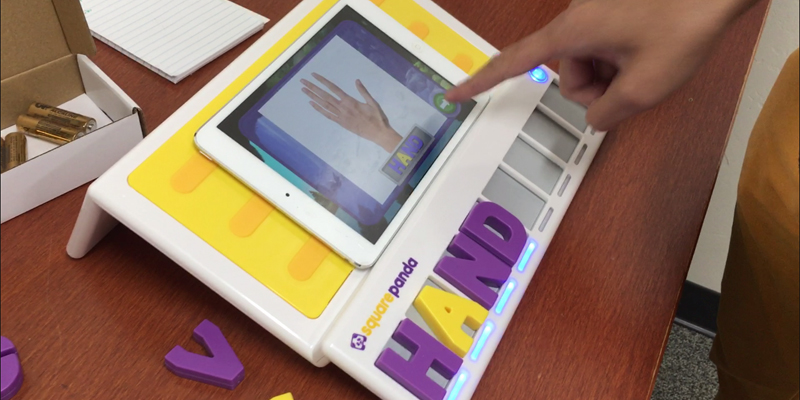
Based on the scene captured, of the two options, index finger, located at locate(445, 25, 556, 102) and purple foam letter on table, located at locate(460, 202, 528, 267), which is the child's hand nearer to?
index finger, located at locate(445, 25, 556, 102)

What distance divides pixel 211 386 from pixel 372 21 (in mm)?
321

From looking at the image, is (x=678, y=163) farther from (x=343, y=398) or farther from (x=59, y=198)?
(x=59, y=198)

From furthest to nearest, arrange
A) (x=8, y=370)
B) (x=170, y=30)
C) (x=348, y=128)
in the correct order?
(x=170, y=30) < (x=348, y=128) < (x=8, y=370)

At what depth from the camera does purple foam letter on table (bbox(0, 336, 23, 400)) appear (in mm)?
361

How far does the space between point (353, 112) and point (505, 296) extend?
19 centimetres

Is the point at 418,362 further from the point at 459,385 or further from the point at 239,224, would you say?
the point at 239,224

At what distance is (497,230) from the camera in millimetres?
495

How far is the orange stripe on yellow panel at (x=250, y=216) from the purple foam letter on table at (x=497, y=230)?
15 centimetres

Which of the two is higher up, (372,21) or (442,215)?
(372,21)

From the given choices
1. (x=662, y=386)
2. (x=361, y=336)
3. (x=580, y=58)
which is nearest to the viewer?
(x=361, y=336)

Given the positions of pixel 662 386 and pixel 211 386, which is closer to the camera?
pixel 211 386

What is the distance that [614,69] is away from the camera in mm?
530

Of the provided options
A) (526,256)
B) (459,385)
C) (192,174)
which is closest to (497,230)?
(526,256)

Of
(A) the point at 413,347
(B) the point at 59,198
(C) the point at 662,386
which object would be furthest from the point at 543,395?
(C) the point at 662,386
